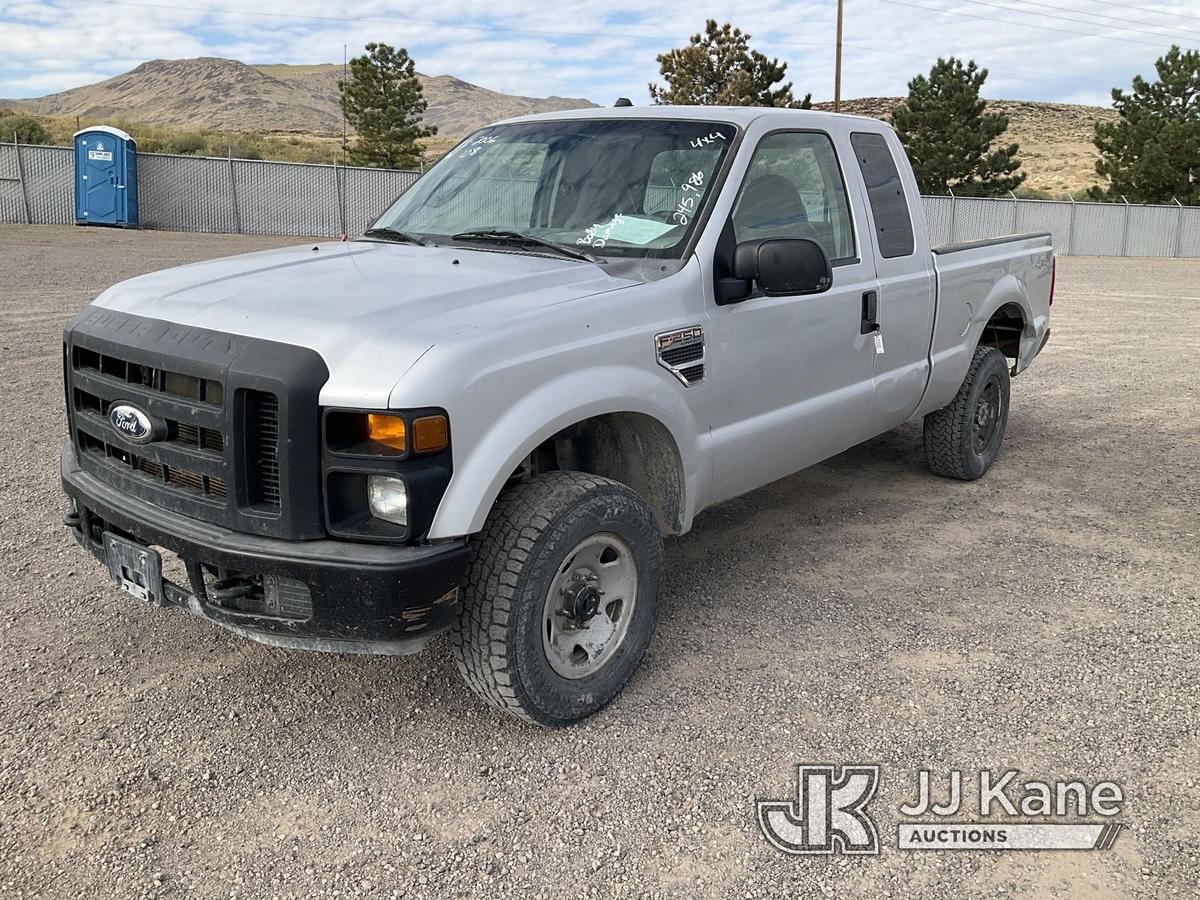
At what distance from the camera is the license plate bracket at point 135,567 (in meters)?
3.16

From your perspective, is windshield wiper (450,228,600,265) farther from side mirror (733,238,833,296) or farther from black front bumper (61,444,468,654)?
black front bumper (61,444,468,654)

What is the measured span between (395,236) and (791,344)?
1.71 metres

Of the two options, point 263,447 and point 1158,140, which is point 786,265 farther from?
point 1158,140

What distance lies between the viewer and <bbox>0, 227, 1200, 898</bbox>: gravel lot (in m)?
2.76

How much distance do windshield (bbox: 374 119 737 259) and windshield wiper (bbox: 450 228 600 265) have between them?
12mm


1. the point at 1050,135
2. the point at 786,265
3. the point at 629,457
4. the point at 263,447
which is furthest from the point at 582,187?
the point at 1050,135

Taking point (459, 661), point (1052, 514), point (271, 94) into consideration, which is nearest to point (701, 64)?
point (1052, 514)

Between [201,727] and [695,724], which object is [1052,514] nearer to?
[695,724]

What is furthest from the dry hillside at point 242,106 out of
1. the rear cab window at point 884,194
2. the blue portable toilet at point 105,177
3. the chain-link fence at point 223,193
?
the rear cab window at point 884,194

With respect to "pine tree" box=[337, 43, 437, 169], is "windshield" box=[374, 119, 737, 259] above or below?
below

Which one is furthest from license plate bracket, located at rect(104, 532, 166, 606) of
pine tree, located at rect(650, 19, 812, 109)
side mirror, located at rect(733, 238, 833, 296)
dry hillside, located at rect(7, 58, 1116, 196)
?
dry hillside, located at rect(7, 58, 1116, 196)

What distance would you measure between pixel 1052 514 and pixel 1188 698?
2.12 metres

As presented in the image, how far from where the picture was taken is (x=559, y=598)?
3348mm

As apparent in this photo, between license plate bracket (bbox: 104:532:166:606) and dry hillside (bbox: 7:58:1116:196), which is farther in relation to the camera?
dry hillside (bbox: 7:58:1116:196)
